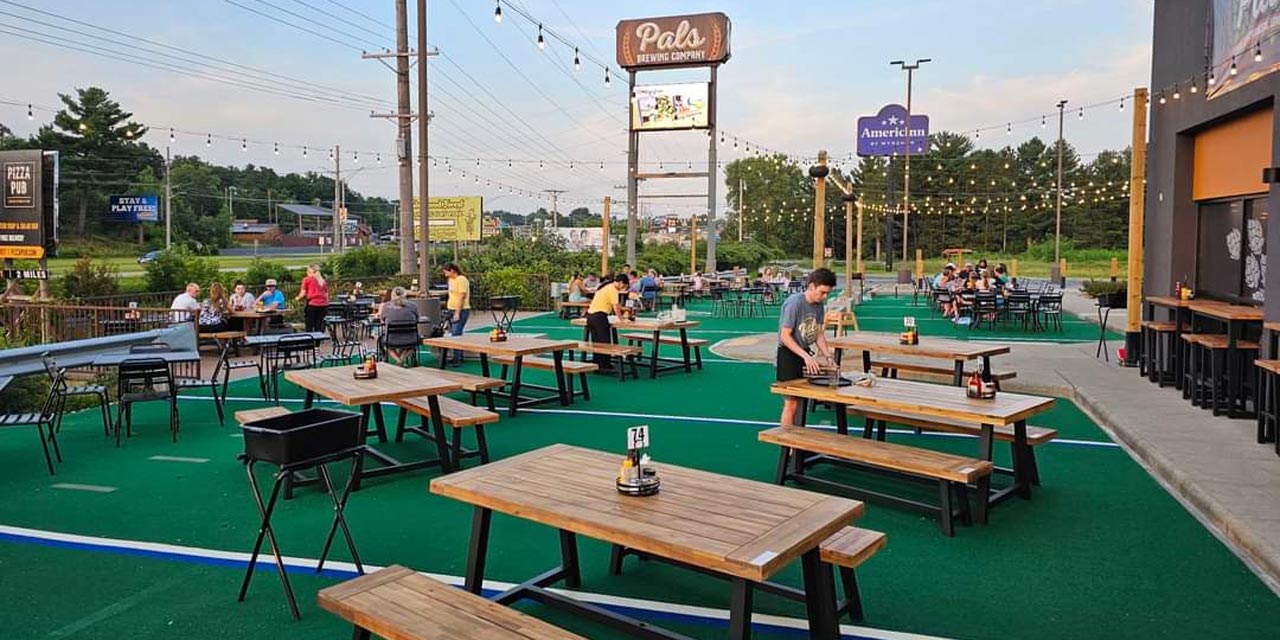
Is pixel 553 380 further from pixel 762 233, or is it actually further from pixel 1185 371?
pixel 762 233

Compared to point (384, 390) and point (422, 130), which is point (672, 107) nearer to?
point (422, 130)

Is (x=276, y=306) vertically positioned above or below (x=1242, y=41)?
below

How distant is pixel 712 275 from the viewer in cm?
2766

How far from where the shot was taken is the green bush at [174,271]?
56.1ft

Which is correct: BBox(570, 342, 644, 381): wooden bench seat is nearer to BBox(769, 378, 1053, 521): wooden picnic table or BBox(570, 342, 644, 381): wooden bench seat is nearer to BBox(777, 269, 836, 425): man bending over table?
BBox(777, 269, 836, 425): man bending over table

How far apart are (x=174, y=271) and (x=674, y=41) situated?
18.1 meters

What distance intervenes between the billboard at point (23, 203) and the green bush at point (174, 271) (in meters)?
4.67

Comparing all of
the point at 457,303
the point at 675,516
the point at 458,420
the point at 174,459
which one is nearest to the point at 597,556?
the point at 675,516

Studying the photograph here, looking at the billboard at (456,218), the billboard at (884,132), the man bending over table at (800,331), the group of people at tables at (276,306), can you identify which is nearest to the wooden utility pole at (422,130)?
the group of people at tables at (276,306)

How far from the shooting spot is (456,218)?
33875 millimetres

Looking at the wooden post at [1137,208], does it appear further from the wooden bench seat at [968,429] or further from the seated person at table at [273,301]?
the seated person at table at [273,301]

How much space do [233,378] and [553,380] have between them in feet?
14.0

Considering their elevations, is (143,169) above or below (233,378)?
above

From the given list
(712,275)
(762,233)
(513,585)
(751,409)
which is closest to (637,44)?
(712,275)
